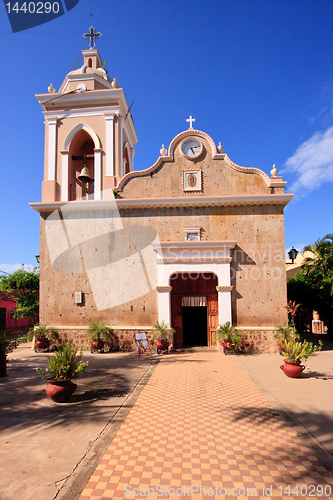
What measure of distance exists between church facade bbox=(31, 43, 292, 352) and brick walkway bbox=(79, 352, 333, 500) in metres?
6.57

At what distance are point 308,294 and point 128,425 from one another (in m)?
18.5

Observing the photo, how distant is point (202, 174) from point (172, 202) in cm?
206

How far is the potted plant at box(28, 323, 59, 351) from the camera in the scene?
14730 mm

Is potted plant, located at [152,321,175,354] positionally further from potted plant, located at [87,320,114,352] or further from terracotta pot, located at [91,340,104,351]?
terracotta pot, located at [91,340,104,351]

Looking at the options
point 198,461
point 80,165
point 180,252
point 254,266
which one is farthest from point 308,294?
point 198,461

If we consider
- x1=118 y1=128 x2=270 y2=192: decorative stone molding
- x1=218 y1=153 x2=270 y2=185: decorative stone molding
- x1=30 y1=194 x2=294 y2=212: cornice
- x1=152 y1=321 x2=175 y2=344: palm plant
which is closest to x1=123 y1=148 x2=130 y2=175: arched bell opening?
x1=118 y1=128 x2=270 y2=192: decorative stone molding

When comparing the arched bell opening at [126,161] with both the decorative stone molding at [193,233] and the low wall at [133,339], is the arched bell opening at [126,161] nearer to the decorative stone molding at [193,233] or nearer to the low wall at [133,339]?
the decorative stone molding at [193,233]

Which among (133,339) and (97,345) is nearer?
(97,345)

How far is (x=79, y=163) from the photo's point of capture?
59.6 ft

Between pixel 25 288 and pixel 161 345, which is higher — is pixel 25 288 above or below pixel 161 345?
above

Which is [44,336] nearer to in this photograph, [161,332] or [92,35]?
[161,332]

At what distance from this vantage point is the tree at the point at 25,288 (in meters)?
21.4

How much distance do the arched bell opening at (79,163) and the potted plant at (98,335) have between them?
6695mm

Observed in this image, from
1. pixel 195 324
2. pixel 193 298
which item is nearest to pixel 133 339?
pixel 193 298
